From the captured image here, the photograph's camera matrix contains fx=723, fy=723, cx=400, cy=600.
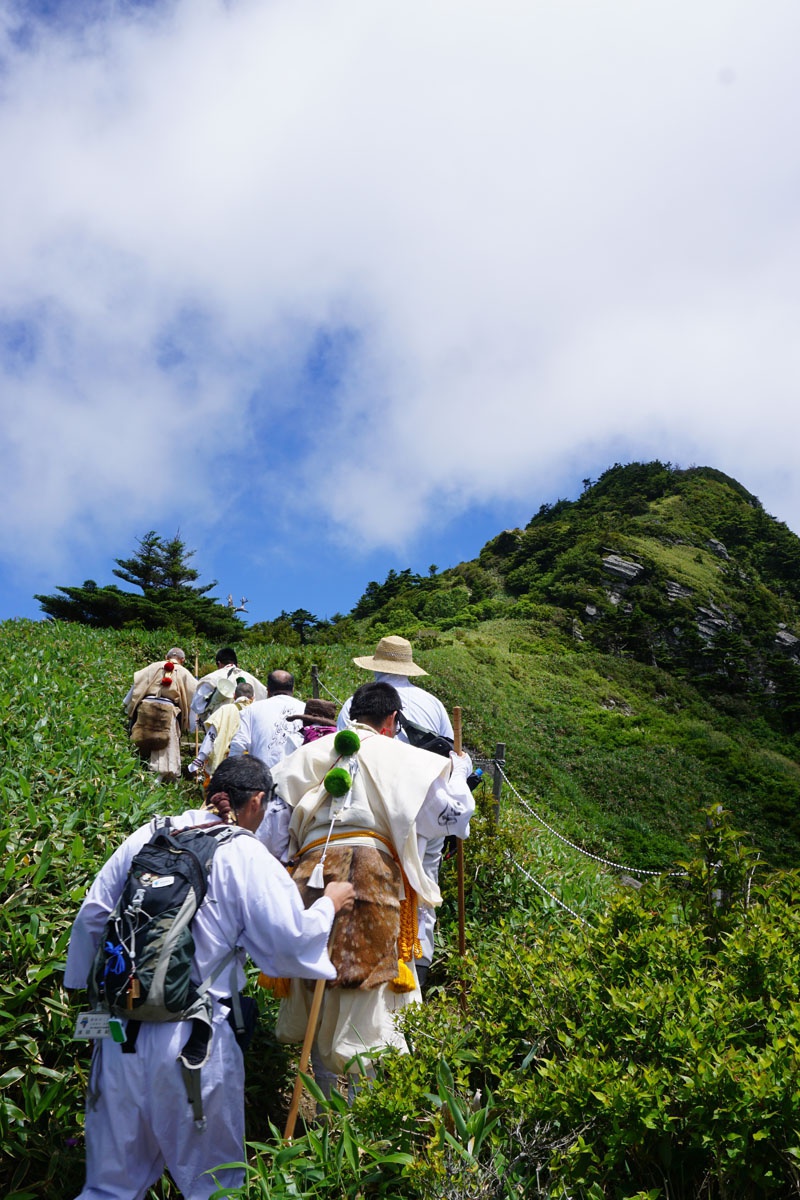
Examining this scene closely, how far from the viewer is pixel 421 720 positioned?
505 cm

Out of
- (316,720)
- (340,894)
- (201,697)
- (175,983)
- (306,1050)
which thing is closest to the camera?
(175,983)

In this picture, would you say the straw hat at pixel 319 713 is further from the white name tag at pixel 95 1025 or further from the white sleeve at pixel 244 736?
the white name tag at pixel 95 1025

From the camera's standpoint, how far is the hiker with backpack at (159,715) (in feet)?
25.8

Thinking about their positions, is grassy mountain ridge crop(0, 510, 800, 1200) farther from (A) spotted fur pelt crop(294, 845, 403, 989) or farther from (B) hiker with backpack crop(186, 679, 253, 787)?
(B) hiker with backpack crop(186, 679, 253, 787)

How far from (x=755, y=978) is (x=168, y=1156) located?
2.14 m

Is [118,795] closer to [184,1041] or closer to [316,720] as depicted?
[316,720]

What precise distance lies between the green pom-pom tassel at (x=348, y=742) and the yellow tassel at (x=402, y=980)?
3.09 feet

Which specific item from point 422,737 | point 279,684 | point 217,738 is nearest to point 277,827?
point 422,737

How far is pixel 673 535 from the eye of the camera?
211ft

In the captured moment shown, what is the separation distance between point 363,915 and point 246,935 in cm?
71

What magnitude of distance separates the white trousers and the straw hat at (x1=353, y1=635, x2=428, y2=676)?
3.15m

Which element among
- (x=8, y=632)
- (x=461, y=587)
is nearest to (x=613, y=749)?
(x=8, y=632)

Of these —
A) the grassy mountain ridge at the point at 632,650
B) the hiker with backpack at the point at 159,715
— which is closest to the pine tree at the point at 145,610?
the grassy mountain ridge at the point at 632,650

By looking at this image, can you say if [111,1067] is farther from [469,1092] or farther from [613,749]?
[613,749]
